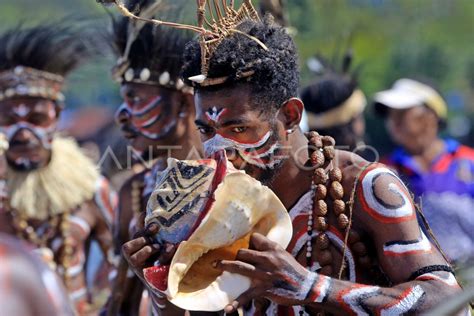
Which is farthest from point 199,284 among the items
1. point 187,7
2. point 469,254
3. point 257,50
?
point 469,254

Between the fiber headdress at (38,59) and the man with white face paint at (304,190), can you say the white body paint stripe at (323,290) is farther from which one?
the fiber headdress at (38,59)

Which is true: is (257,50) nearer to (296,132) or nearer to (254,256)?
(296,132)

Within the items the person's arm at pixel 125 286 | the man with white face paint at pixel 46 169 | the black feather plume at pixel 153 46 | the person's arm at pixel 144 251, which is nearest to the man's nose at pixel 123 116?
the black feather plume at pixel 153 46

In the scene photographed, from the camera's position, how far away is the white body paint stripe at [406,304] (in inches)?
159

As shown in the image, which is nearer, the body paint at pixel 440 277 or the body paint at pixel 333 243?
the body paint at pixel 440 277

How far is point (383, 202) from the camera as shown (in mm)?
4234

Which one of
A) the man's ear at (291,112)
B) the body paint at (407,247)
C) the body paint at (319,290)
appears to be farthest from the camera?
the man's ear at (291,112)

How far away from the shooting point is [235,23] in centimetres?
453

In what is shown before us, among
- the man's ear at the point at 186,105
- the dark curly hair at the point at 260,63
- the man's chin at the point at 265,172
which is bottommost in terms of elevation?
the man's ear at the point at 186,105

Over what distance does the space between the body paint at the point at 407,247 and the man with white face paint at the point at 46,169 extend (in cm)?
379

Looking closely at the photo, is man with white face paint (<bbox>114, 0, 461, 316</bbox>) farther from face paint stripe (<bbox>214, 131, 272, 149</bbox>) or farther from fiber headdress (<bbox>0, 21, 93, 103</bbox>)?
fiber headdress (<bbox>0, 21, 93, 103</bbox>)

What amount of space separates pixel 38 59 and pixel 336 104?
2.27 metres

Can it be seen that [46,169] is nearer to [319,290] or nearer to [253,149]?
[253,149]

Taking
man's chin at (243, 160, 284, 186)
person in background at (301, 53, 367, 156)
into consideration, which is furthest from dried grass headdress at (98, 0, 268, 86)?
person in background at (301, 53, 367, 156)
